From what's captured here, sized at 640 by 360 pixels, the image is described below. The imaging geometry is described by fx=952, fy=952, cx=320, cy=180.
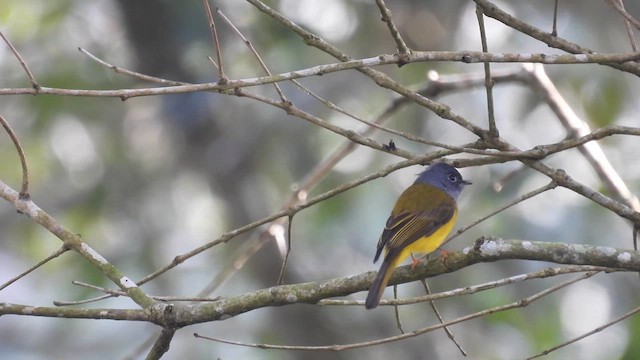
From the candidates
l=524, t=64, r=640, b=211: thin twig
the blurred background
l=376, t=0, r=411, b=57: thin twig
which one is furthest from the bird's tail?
the blurred background

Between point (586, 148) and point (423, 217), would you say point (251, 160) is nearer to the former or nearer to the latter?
point (423, 217)

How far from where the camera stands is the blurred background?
7.75m

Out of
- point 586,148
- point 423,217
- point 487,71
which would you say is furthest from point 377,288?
point 586,148

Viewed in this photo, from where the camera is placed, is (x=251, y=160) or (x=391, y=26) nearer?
(x=391, y=26)

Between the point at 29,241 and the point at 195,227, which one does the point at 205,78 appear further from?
the point at 29,241

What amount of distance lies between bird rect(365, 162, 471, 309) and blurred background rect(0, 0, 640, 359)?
7.22 feet

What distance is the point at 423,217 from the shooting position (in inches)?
184

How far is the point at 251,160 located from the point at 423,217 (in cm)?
382

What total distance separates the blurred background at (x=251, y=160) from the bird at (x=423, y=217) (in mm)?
2201

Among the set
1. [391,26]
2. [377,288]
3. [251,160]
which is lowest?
[377,288]

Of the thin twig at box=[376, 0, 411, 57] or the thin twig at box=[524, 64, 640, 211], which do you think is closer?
the thin twig at box=[376, 0, 411, 57]

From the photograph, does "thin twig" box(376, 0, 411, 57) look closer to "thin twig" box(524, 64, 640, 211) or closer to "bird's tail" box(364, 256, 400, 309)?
"bird's tail" box(364, 256, 400, 309)

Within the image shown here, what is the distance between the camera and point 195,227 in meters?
8.64

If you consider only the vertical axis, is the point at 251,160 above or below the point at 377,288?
above
